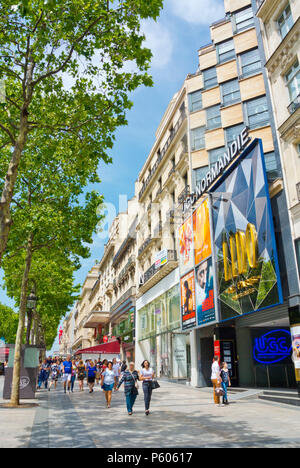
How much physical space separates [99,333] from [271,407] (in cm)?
5688

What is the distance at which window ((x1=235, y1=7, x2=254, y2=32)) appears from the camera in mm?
24031

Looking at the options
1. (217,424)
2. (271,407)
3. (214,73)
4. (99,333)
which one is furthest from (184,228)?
(99,333)

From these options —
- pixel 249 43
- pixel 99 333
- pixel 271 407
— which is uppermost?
pixel 249 43

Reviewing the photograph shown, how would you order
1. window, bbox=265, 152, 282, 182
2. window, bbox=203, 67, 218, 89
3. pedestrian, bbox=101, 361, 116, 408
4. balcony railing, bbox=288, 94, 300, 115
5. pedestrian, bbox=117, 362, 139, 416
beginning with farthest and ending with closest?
1. window, bbox=203, 67, 218, 89
2. window, bbox=265, 152, 282, 182
3. balcony railing, bbox=288, 94, 300, 115
4. pedestrian, bbox=101, 361, 116, 408
5. pedestrian, bbox=117, 362, 139, 416

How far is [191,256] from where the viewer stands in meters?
23.4

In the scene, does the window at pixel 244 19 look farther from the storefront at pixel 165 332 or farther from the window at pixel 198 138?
the storefront at pixel 165 332

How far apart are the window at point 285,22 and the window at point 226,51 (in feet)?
21.5

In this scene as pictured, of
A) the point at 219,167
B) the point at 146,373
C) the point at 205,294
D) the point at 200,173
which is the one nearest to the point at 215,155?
the point at 200,173

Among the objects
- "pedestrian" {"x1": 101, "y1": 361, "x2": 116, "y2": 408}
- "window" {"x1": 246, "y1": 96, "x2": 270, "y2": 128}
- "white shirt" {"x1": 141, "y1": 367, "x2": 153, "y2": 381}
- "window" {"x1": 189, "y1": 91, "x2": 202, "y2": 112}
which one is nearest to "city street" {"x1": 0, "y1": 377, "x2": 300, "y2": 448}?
"pedestrian" {"x1": 101, "y1": 361, "x2": 116, "y2": 408}

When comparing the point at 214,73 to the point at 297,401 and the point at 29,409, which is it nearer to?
the point at 297,401

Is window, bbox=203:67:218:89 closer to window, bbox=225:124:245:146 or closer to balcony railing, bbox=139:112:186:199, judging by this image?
balcony railing, bbox=139:112:186:199

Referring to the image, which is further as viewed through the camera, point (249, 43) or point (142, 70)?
point (249, 43)

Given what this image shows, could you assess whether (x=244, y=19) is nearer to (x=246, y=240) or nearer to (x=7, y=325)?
(x=246, y=240)

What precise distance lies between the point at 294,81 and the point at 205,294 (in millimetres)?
11476
